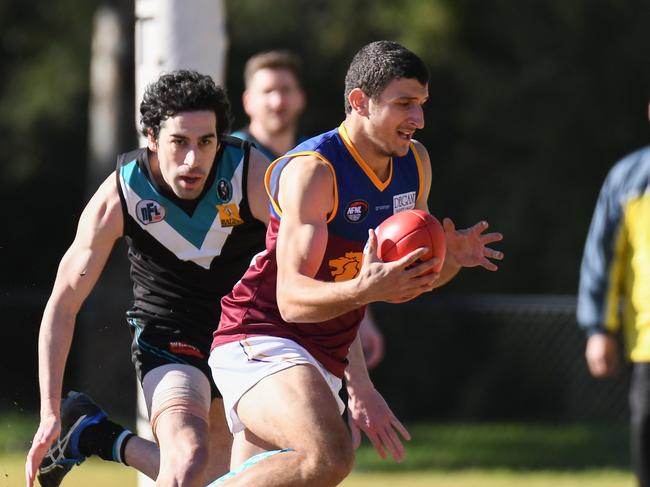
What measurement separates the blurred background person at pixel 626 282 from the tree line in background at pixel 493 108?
8.76m

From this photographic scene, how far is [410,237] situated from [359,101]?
649mm

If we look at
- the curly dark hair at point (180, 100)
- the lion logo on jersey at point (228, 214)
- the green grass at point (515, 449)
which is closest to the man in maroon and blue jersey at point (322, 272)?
the lion logo on jersey at point (228, 214)

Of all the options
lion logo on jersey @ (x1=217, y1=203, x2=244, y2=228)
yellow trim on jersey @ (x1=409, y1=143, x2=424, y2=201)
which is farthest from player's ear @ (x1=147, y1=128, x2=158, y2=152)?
yellow trim on jersey @ (x1=409, y1=143, x2=424, y2=201)

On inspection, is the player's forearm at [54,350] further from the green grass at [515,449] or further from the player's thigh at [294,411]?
the green grass at [515,449]

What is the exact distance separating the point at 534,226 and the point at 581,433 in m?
3.08

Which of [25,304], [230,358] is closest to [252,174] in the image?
[230,358]

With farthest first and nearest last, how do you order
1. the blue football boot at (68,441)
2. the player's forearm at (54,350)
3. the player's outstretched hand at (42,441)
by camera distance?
the blue football boot at (68,441)
the player's forearm at (54,350)
the player's outstretched hand at (42,441)

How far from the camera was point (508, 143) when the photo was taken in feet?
50.8

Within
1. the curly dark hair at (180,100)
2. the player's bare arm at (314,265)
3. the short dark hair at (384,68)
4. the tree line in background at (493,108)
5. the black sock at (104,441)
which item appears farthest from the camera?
the tree line in background at (493,108)

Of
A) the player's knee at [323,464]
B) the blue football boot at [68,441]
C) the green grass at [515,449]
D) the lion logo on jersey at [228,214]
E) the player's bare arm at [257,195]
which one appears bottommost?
the green grass at [515,449]

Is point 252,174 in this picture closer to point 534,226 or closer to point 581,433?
point 581,433

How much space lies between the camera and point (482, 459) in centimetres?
1284

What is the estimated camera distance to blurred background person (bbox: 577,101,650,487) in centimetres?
613

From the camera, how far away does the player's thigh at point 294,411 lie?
188 inches
